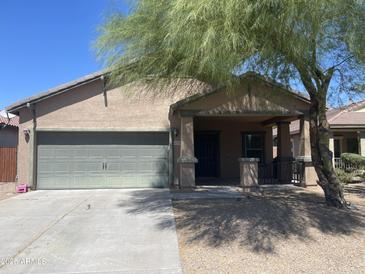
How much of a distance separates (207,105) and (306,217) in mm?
6311

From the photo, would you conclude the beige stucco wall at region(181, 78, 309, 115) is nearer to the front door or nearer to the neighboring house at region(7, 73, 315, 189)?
the neighboring house at region(7, 73, 315, 189)

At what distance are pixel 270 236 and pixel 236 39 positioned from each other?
12.9ft

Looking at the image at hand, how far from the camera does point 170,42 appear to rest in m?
8.65

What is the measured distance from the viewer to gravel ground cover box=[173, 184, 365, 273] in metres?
6.61

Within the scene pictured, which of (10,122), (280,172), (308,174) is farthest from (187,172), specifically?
(10,122)

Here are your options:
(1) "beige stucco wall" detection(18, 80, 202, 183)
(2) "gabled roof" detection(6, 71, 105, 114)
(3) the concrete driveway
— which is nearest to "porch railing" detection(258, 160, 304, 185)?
(1) "beige stucco wall" detection(18, 80, 202, 183)

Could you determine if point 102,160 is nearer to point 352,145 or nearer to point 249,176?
point 249,176

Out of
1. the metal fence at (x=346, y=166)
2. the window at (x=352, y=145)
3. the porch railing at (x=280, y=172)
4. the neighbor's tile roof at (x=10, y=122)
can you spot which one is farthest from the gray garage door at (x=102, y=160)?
the window at (x=352, y=145)

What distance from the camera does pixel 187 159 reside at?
574 inches

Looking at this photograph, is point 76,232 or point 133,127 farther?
point 133,127

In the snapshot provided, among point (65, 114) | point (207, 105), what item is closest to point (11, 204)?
point (65, 114)

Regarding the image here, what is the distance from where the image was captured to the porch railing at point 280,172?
17594 mm

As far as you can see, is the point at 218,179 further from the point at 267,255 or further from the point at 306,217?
the point at 267,255

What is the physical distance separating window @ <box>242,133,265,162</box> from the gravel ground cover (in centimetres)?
784
